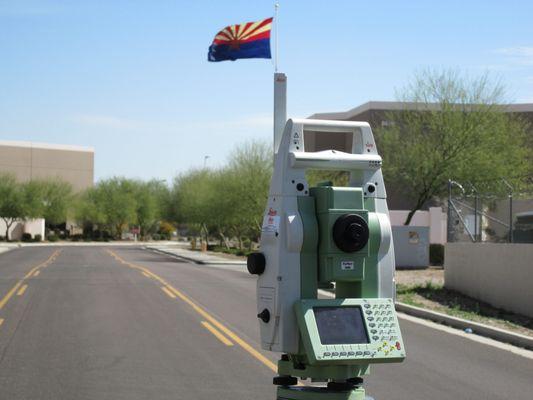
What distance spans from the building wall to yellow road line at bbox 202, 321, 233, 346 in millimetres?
7053

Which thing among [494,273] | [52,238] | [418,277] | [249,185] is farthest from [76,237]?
[494,273]

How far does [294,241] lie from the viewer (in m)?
4.74

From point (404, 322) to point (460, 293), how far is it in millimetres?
5279

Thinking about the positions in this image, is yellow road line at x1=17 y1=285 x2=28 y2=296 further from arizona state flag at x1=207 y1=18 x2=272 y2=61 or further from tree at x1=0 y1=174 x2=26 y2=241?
tree at x1=0 y1=174 x2=26 y2=241

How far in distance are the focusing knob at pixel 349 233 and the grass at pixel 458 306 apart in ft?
37.7

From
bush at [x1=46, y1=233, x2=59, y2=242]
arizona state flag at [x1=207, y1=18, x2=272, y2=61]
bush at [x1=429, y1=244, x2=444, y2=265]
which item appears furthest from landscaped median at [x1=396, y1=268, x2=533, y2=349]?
bush at [x1=46, y1=233, x2=59, y2=242]

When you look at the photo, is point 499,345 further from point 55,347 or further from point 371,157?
point 371,157

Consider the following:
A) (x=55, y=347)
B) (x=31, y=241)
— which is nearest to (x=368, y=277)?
(x=55, y=347)

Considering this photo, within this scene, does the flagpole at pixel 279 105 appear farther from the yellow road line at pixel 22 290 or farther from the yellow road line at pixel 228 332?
the yellow road line at pixel 22 290

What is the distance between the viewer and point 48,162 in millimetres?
108625

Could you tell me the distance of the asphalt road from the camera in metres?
9.34

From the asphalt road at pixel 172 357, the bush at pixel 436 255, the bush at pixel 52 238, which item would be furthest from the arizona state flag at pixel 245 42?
the bush at pixel 52 238

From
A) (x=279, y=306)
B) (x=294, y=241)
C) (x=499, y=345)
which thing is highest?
(x=294, y=241)

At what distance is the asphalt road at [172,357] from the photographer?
934 cm
